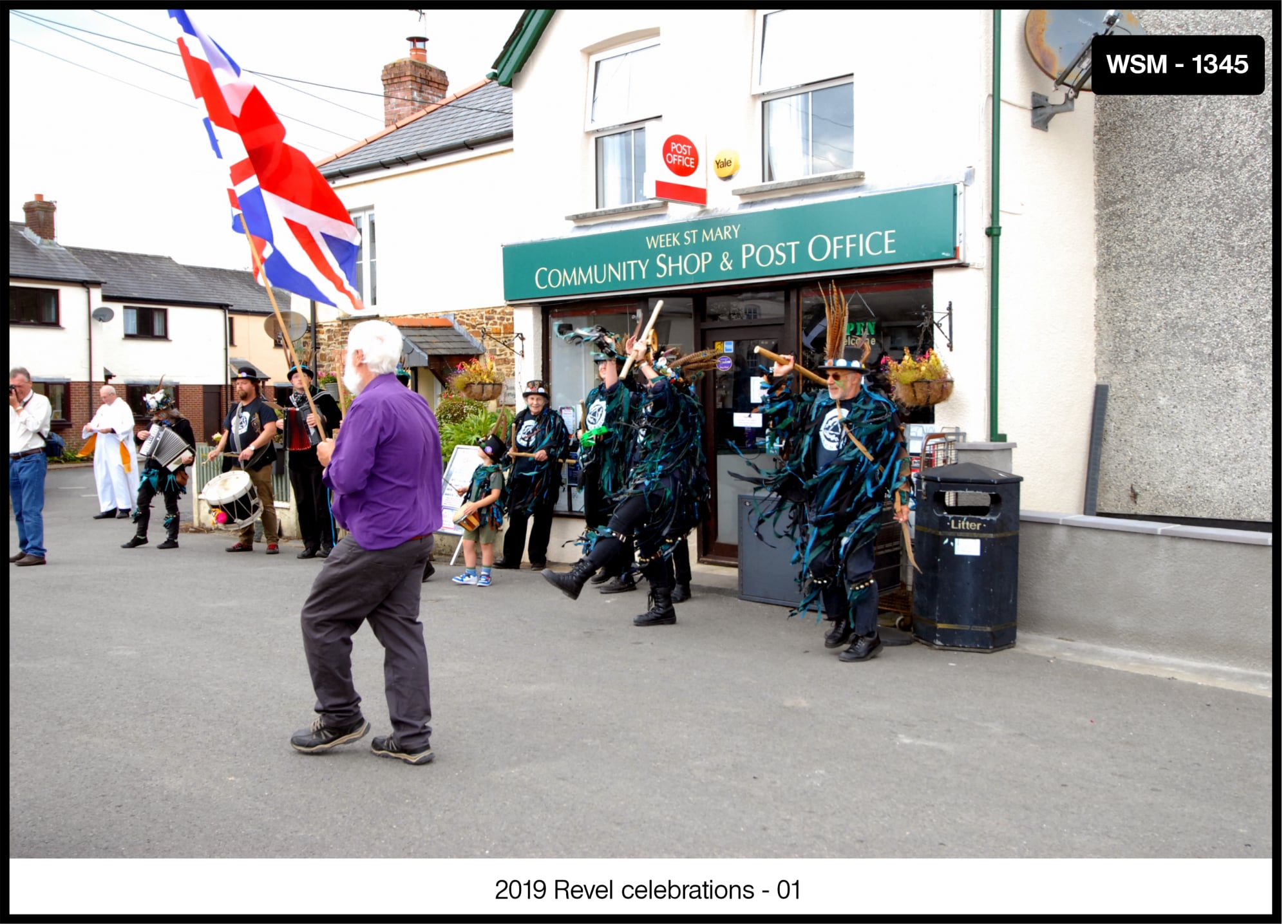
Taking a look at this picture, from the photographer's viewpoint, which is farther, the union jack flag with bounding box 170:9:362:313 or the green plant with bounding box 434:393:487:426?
the green plant with bounding box 434:393:487:426

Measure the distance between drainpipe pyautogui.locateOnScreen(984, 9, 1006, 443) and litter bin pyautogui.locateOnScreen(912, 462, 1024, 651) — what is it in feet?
4.03

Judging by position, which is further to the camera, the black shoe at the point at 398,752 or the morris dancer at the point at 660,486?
the morris dancer at the point at 660,486

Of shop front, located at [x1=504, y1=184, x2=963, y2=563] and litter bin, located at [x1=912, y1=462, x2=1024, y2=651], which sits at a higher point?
shop front, located at [x1=504, y1=184, x2=963, y2=563]

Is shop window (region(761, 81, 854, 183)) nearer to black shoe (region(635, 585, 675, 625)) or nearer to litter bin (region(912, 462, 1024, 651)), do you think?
litter bin (region(912, 462, 1024, 651))

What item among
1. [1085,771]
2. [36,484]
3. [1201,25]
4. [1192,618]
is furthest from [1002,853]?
[36,484]

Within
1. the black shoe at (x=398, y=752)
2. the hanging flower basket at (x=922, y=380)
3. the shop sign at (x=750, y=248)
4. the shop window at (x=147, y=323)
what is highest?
the shop window at (x=147, y=323)

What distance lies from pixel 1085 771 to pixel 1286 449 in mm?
1847

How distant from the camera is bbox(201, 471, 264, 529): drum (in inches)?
469

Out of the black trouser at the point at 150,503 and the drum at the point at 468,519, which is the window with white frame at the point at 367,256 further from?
the drum at the point at 468,519

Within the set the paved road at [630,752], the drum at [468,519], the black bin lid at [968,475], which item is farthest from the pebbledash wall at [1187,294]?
the drum at [468,519]

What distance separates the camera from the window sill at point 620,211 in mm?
10141

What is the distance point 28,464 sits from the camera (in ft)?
34.8

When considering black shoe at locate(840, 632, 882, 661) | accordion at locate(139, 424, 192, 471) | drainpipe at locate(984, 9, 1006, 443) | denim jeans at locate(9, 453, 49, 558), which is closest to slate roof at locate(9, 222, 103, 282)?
accordion at locate(139, 424, 192, 471)

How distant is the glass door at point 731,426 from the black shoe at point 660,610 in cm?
194
